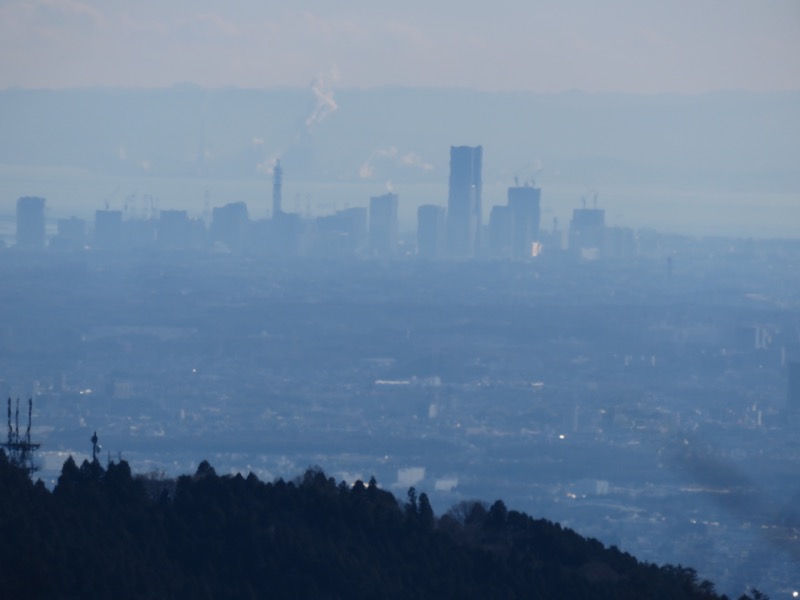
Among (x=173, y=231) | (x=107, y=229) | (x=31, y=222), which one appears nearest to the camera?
(x=31, y=222)

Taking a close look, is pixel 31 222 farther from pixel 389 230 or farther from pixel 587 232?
pixel 587 232

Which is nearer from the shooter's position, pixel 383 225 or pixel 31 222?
pixel 31 222

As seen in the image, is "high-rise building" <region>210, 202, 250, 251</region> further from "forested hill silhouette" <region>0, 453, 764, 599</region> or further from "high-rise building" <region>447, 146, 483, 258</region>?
"forested hill silhouette" <region>0, 453, 764, 599</region>

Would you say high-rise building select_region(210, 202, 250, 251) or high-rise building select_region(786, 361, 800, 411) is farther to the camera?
high-rise building select_region(210, 202, 250, 251)

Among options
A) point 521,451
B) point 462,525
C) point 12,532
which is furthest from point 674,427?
point 12,532

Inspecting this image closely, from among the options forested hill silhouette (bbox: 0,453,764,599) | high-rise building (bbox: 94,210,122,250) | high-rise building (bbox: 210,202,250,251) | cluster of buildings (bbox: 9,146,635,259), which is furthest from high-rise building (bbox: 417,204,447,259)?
forested hill silhouette (bbox: 0,453,764,599)

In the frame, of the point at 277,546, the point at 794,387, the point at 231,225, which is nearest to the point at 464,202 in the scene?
the point at 231,225

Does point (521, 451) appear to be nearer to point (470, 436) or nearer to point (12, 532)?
point (470, 436)
